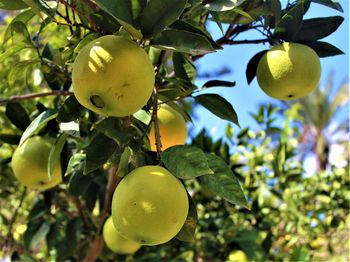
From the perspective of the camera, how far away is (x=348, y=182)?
2.48 meters

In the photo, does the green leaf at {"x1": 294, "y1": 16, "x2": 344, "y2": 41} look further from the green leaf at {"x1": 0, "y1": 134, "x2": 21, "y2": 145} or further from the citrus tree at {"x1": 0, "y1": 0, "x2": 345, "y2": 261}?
the green leaf at {"x1": 0, "y1": 134, "x2": 21, "y2": 145}

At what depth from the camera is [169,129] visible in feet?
4.14

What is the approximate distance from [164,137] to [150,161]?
20cm

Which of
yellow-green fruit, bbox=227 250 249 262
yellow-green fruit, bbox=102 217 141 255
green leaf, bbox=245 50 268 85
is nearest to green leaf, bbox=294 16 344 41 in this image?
green leaf, bbox=245 50 268 85

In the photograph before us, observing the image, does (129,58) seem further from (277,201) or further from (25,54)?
(277,201)

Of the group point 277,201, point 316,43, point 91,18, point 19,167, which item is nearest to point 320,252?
point 277,201

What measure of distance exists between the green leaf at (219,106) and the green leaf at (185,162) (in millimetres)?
247

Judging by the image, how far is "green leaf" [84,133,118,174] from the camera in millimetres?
1058

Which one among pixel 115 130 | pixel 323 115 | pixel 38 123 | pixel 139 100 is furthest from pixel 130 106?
pixel 323 115

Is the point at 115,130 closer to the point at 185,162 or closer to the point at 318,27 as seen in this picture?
the point at 185,162

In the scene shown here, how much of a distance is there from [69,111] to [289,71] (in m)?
0.55

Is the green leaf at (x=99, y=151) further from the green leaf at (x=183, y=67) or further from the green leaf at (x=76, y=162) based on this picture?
the green leaf at (x=183, y=67)

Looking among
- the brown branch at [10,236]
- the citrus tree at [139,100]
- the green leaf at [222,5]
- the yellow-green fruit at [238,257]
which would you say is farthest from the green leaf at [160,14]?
the yellow-green fruit at [238,257]

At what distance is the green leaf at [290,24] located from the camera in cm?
118
